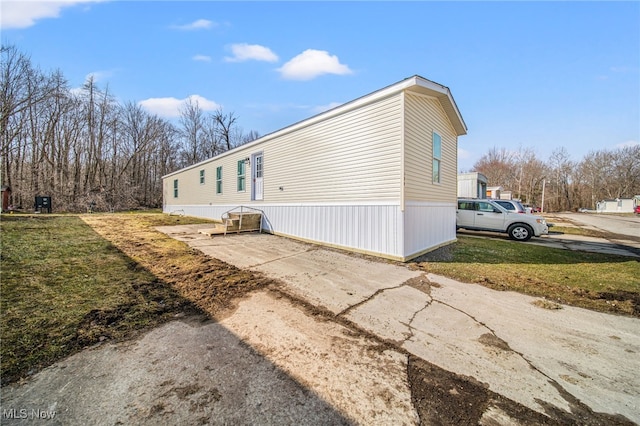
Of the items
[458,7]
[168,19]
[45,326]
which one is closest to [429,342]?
[45,326]

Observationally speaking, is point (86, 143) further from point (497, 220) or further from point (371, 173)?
point (497, 220)

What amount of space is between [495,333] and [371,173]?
13.8 feet

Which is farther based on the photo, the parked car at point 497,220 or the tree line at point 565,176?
the tree line at point 565,176

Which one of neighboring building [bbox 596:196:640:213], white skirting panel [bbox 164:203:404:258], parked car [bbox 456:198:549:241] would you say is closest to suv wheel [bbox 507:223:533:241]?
parked car [bbox 456:198:549:241]

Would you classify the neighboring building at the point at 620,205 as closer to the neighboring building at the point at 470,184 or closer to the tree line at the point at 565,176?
the tree line at the point at 565,176

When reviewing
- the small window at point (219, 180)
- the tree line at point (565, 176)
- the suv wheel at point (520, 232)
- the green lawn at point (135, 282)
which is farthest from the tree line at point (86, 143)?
the tree line at point (565, 176)

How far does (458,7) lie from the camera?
6.58 metres

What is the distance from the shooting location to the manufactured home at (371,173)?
5.77 m

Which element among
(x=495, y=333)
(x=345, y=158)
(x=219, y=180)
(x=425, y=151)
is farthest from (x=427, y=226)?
(x=219, y=180)

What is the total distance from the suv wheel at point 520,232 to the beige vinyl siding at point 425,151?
3271 millimetres

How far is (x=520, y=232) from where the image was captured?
9.88 metres

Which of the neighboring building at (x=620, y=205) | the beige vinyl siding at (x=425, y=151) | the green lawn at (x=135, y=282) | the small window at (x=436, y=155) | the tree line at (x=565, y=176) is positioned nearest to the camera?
the green lawn at (x=135, y=282)

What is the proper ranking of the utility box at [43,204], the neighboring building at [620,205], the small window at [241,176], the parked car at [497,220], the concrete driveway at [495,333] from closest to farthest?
the concrete driveway at [495,333]
the parked car at [497,220]
the small window at [241,176]
the utility box at [43,204]
the neighboring building at [620,205]

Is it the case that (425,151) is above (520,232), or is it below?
above
